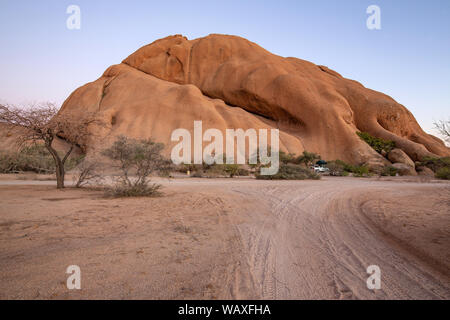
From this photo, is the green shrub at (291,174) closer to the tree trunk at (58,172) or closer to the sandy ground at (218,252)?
the sandy ground at (218,252)

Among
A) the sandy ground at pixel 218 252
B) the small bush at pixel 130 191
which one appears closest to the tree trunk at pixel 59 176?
the small bush at pixel 130 191

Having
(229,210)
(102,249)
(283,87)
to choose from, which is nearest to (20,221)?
(102,249)

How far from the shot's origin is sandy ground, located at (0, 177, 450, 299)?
2.78m

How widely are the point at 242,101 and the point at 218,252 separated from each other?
45.8 meters

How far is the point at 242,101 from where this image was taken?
48000 millimetres

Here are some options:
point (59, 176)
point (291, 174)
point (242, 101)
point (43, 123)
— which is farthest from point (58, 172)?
point (242, 101)

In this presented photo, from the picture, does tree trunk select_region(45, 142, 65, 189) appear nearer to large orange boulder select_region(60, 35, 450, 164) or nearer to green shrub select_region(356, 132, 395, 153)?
large orange boulder select_region(60, 35, 450, 164)

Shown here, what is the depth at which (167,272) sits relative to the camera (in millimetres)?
3178

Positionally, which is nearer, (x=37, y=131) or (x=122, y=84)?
(x=37, y=131)

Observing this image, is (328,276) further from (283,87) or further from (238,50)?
(238,50)

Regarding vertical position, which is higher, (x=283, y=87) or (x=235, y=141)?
(x=283, y=87)

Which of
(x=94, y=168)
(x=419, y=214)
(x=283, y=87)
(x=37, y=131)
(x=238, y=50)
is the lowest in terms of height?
(x=419, y=214)

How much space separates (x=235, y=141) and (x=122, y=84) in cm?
2381
